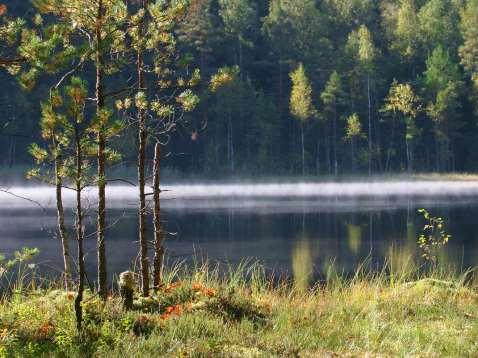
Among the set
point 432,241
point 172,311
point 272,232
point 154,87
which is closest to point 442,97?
point 272,232

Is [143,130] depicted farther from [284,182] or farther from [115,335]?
[284,182]

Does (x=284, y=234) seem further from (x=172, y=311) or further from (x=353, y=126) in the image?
(x=353, y=126)

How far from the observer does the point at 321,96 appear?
89000 millimetres

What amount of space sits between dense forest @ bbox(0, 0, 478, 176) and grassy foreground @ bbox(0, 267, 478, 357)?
75.5 metres

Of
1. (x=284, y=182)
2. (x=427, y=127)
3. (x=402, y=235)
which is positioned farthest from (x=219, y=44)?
(x=402, y=235)

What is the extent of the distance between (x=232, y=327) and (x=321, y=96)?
81.5 m

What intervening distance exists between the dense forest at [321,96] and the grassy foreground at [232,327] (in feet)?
248


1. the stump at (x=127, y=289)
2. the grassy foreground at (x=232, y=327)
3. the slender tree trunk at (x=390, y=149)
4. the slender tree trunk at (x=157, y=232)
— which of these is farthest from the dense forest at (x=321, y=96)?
the stump at (x=127, y=289)

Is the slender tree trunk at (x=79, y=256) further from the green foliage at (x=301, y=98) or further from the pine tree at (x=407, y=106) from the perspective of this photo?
the pine tree at (x=407, y=106)

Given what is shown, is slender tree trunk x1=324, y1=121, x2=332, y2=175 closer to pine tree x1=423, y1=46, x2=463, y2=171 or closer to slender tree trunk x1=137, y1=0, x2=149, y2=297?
pine tree x1=423, y1=46, x2=463, y2=171

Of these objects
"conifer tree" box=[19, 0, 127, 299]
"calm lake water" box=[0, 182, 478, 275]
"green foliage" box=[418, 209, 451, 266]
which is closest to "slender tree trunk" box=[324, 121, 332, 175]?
"calm lake water" box=[0, 182, 478, 275]

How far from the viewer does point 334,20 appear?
10775 cm

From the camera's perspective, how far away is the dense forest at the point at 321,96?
288ft

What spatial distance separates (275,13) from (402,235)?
234ft
